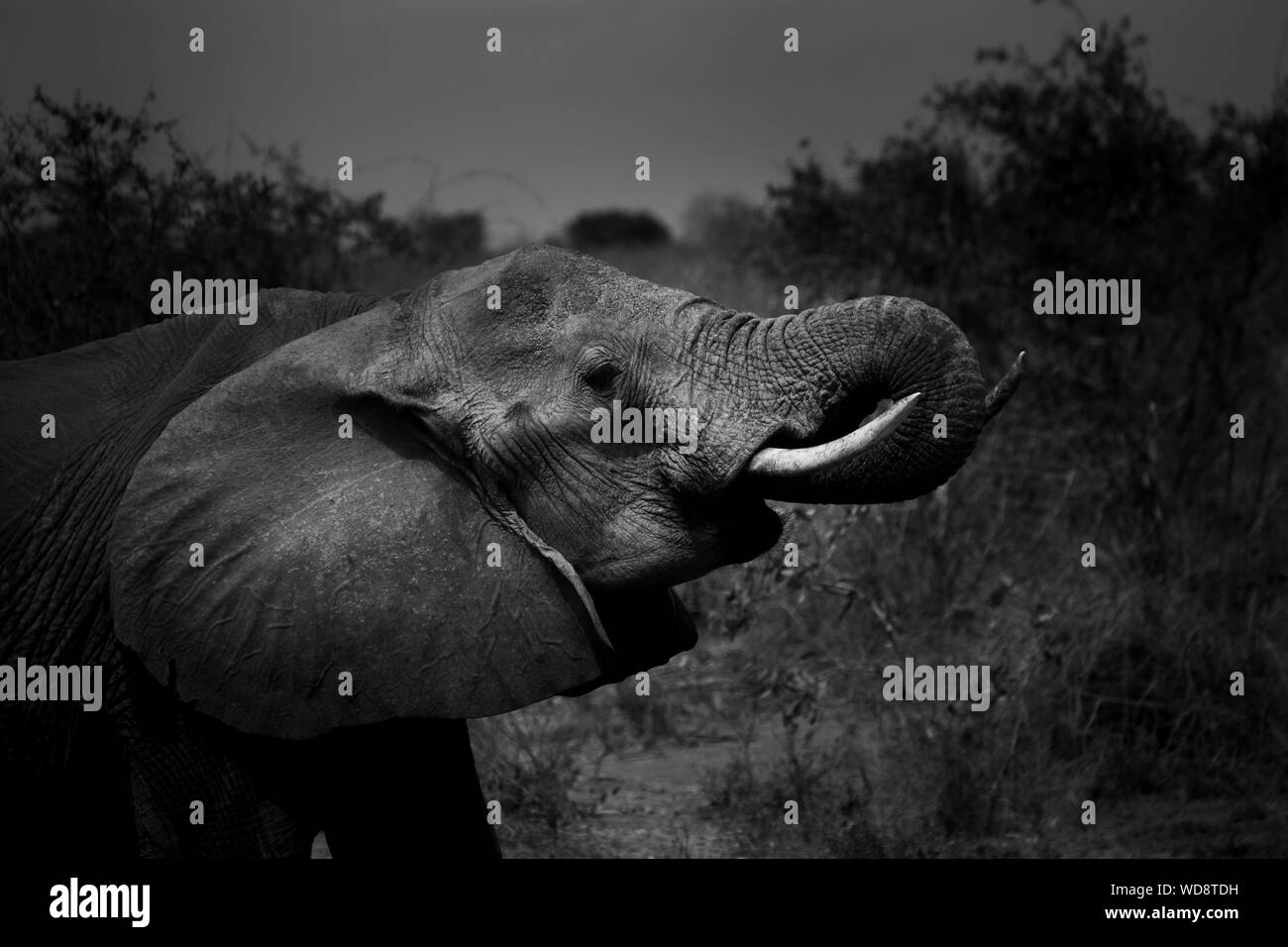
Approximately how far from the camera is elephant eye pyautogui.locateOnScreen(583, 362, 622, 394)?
4637 millimetres

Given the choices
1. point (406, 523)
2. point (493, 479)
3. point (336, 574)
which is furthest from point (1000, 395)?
point (336, 574)

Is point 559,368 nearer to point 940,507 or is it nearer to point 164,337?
point 164,337

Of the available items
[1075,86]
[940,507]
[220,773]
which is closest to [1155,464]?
[940,507]

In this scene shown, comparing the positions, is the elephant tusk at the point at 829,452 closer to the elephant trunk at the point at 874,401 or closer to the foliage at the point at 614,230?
the elephant trunk at the point at 874,401

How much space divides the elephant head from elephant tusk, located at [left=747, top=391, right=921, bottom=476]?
0.01 metres

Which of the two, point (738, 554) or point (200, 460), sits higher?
point (200, 460)

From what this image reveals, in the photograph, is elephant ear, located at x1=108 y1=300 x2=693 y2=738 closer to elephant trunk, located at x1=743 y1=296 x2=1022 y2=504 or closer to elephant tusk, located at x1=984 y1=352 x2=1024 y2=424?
elephant trunk, located at x1=743 y1=296 x2=1022 y2=504

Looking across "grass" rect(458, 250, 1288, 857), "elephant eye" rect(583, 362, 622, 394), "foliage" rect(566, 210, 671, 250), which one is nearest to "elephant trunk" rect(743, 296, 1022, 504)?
"elephant eye" rect(583, 362, 622, 394)

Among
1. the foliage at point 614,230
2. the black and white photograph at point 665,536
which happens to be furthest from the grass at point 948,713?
the foliage at point 614,230

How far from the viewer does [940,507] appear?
970 cm

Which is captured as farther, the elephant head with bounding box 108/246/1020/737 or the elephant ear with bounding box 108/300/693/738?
the elephant ear with bounding box 108/300/693/738

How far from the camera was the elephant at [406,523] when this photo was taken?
4.52m

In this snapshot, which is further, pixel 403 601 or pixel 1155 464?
pixel 1155 464

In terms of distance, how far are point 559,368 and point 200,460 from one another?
42.4 inches
